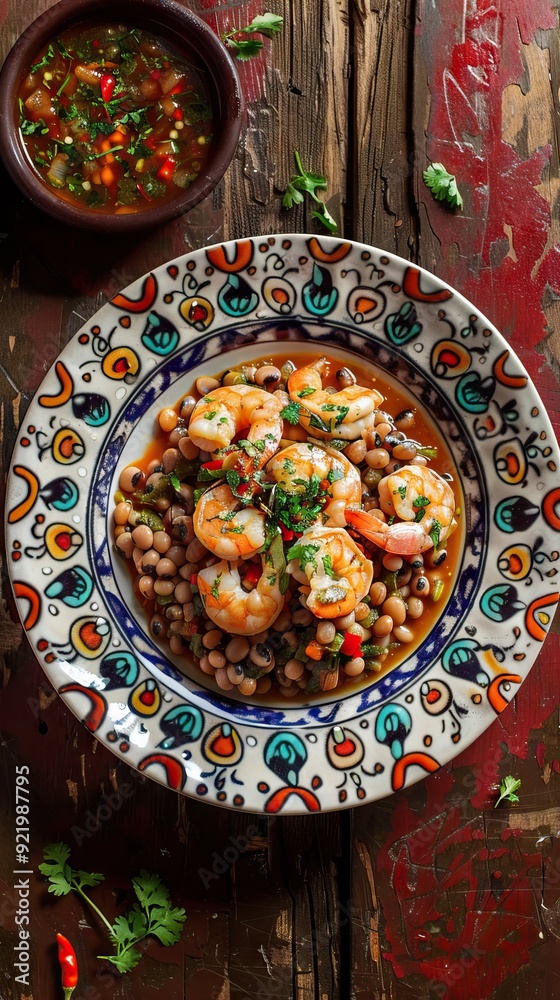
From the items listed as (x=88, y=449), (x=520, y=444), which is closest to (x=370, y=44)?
(x=520, y=444)

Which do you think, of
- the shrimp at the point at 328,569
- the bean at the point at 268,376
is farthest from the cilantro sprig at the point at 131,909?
the bean at the point at 268,376

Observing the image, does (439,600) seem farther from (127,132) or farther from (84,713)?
(127,132)

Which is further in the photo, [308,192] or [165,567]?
[308,192]

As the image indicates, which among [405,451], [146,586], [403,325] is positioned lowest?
[146,586]

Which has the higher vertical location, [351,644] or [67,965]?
[351,644]

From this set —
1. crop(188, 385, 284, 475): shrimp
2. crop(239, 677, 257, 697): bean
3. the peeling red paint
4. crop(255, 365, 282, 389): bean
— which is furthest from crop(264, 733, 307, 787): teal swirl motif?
the peeling red paint

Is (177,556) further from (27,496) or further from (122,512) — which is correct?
(27,496)

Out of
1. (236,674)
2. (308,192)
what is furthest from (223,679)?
(308,192)

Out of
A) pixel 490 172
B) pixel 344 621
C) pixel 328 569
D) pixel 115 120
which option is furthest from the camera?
pixel 490 172
